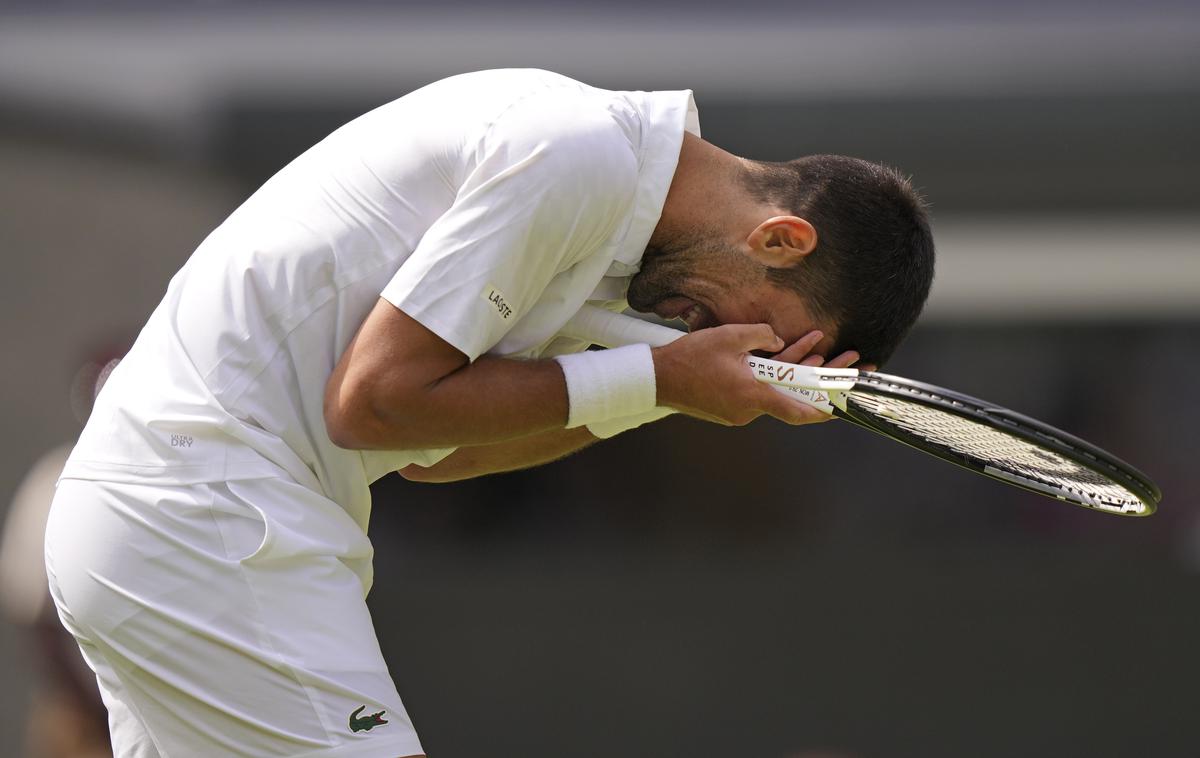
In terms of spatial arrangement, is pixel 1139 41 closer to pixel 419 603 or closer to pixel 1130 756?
pixel 1130 756

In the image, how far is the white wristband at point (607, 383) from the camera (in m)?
1.76

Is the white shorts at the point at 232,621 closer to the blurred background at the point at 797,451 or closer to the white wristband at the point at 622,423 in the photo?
the white wristband at the point at 622,423

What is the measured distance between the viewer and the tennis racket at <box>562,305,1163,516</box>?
5.71 feet

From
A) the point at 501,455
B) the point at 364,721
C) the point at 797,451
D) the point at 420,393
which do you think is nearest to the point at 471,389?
the point at 420,393

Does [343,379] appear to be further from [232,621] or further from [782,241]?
[782,241]

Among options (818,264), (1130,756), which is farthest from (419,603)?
(818,264)

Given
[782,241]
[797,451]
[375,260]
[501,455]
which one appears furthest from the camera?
[797,451]

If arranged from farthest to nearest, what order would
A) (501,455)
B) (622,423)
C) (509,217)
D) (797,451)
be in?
1. (797,451)
2. (501,455)
3. (622,423)
4. (509,217)

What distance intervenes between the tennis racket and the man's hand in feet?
0.07

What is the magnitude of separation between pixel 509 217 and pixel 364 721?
723 mm

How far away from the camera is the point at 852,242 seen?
1900mm

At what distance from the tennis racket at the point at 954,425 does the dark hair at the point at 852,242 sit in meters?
0.14

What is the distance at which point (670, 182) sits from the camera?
1.82m

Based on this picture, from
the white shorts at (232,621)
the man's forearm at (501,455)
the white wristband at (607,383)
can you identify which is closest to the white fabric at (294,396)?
the white shorts at (232,621)
